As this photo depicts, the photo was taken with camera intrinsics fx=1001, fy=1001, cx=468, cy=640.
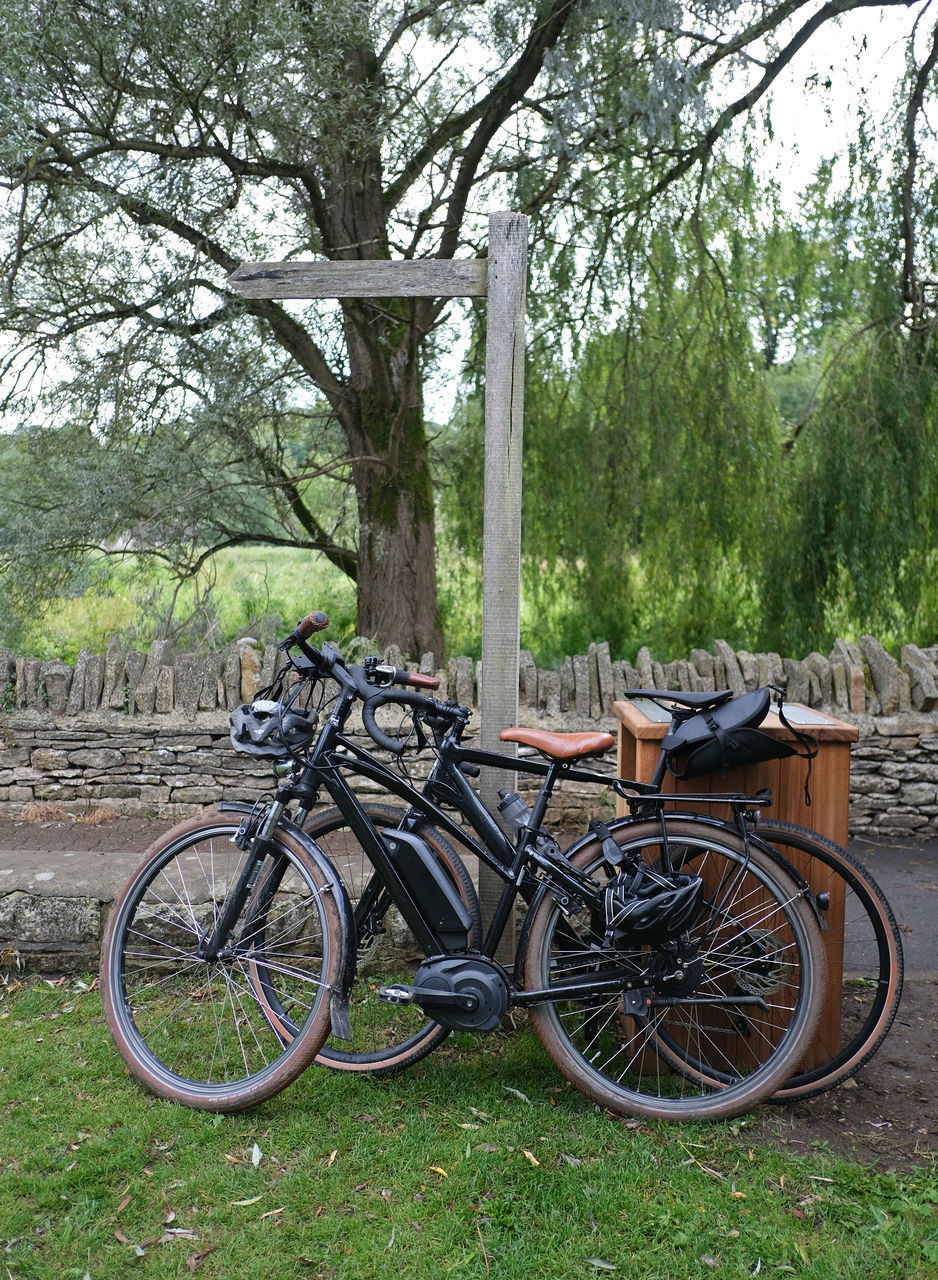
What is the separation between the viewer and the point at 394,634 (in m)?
8.02

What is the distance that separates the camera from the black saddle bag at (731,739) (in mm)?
2873

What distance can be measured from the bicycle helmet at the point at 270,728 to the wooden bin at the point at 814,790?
3.46 feet

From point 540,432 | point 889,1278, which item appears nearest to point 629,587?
point 540,432

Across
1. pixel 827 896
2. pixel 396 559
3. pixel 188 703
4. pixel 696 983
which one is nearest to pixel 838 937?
pixel 827 896

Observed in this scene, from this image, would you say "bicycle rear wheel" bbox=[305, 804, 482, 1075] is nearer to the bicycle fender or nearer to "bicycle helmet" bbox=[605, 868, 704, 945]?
the bicycle fender

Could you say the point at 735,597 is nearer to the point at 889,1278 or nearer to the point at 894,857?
the point at 894,857

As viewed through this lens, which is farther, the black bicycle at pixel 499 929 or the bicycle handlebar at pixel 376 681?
the bicycle handlebar at pixel 376 681

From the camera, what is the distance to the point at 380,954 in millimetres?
3699

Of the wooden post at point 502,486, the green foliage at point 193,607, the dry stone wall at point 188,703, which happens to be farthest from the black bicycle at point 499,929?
the green foliage at point 193,607

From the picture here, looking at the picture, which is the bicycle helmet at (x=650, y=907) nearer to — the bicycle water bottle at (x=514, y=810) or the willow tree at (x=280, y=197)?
the bicycle water bottle at (x=514, y=810)

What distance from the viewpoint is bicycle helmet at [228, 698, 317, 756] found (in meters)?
2.99

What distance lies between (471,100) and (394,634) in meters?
4.19

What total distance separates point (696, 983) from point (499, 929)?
1.90ft

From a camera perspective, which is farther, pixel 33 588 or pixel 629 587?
pixel 629 587
